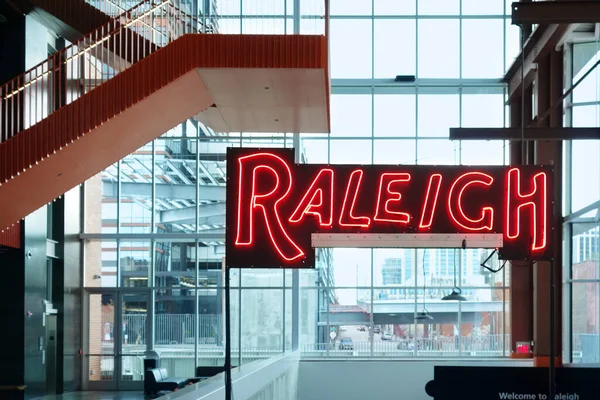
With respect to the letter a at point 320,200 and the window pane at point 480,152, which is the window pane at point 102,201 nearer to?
the window pane at point 480,152

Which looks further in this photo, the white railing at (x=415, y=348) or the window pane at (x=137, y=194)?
the window pane at (x=137, y=194)

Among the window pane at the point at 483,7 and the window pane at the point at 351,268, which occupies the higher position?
the window pane at the point at 483,7

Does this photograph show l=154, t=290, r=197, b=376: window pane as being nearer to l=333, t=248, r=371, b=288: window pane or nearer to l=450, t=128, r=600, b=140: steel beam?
l=333, t=248, r=371, b=288: window pane

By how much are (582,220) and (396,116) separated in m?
6.10

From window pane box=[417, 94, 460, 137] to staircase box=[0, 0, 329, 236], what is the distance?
29.0 feet

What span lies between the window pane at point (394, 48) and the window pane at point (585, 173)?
5.51m

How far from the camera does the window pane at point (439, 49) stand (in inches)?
878

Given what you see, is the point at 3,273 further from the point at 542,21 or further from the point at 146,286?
the point at 542,21

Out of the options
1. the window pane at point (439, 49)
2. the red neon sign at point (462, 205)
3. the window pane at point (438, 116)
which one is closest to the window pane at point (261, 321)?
the window pane at point (438, 116)

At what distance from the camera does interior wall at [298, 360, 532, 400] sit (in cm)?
2088

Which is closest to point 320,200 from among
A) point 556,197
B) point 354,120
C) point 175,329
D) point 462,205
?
point 462,205

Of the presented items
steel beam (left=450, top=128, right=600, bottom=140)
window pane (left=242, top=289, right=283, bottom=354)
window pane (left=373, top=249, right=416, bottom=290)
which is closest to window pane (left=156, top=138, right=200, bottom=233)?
window pane (left=242, top=289, right=283, bottom=354)

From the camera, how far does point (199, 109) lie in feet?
43.3

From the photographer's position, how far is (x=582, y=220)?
1781 centimetres
